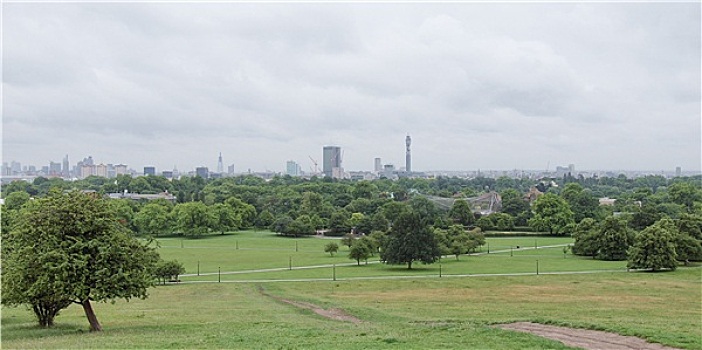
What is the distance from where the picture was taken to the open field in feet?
64.2

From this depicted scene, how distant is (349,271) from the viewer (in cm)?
5766

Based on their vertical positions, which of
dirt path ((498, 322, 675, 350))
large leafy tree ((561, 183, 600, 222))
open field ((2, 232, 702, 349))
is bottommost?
open field ((2, 232, 702, 349))

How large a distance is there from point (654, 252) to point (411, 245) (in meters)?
22.8

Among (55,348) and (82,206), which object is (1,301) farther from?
(55,348)

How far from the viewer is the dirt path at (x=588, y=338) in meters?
17.4

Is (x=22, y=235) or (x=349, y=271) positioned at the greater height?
(x=22, y=235)

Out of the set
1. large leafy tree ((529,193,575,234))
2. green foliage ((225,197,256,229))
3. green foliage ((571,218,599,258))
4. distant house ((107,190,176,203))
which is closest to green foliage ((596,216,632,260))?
green foliage ((571,218,599,258))

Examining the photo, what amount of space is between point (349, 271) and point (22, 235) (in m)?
37.7

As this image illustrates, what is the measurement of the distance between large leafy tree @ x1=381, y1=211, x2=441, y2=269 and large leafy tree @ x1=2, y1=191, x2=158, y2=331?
1491 inches

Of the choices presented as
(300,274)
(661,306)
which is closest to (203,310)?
(300,274)

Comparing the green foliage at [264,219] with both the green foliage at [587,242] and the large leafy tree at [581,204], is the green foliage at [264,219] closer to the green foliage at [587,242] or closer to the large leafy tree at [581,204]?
the large leafy tree at [581,204]

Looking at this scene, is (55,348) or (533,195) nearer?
(55,348)

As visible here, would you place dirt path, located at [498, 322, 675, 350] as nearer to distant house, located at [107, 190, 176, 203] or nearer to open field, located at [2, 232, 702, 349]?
open field, located at [2, 232, 702, 349]

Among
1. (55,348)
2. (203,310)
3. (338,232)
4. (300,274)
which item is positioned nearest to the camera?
(55,348)
